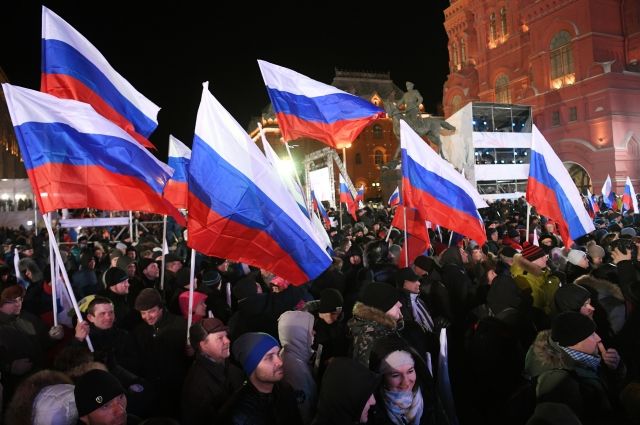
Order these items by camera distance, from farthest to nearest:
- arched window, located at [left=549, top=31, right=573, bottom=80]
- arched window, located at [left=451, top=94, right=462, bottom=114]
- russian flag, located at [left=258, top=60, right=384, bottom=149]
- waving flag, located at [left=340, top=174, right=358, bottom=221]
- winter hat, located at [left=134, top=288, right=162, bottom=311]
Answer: arched window, located at [left=451, top=94, right=462, bottom=114], arched window, located at [left=549, top=31, right=573, bottom=80], waving flag, located at [left=340, top=174, right=358, bottom=221], russian flag, located at [left=258, top=60, right=384, bottom=149], winter hat, located at [left=134, top=288, right=162, bottom=311]

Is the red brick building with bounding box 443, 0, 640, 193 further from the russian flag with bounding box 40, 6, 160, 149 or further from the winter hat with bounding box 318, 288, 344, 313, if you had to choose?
A: the winter hat with bounding box 318, 288, 344, 313

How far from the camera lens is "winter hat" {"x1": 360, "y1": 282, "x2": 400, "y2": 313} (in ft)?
11.6

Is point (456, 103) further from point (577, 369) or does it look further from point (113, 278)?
point (577, 369)

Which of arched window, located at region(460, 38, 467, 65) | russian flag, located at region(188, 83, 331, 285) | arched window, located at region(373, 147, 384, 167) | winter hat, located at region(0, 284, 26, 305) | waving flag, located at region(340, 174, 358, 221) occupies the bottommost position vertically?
winter hat, located at region(0, 284, 26, 305)

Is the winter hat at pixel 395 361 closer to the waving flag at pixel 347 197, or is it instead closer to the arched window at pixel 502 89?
the waving flag at pixel 347 197

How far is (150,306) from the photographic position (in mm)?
4355

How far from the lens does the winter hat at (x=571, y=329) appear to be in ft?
10.3

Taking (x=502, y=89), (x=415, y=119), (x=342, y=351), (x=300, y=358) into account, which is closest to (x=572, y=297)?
(x=342, y=351)

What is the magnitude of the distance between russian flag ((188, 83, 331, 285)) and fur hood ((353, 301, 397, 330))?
1.00 metres

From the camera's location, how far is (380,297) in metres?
3.57

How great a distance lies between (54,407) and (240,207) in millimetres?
2297

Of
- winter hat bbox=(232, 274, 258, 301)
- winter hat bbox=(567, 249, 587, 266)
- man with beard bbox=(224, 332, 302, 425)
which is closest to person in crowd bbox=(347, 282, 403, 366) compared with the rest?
man with beard bbox=(224, 332, 302, 425)

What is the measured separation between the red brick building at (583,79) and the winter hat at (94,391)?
35345 millimetres

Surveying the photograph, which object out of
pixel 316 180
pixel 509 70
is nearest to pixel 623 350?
pixel 316 180
